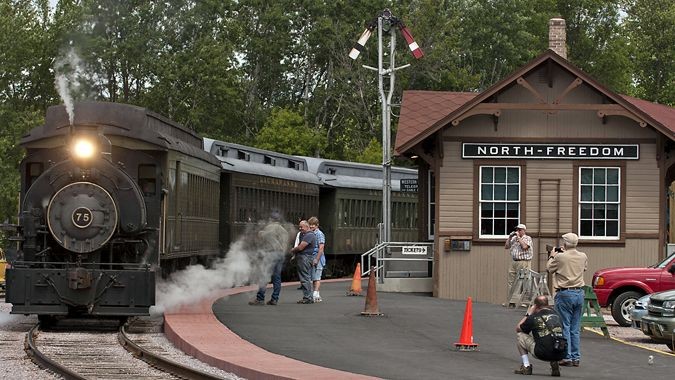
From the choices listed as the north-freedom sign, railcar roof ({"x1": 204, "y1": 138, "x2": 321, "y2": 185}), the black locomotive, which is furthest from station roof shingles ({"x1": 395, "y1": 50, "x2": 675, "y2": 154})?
the black locomotive

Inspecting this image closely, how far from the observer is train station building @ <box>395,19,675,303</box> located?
94.8ft

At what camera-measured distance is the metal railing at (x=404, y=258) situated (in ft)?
100

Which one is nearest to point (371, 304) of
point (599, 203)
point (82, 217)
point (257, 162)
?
point (82, 217)

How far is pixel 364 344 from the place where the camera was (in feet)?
60.8

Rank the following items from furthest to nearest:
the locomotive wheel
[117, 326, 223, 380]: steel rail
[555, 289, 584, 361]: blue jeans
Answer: the locomotive wheel → [555, 289, 584, 361]: blue jeans → [117, 326, 223, 380]: steel rail

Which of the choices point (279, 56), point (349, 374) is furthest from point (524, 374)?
point (279, 56)

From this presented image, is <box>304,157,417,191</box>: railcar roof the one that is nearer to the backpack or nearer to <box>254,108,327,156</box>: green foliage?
<box>254,108,327,156</box>: green foliage

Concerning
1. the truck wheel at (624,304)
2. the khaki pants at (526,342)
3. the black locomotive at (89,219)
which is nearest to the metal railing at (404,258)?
the truck wheel at (624,304)

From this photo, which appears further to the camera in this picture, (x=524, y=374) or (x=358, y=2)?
(x=358, y=2)

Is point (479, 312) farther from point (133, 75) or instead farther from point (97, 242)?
point (133, 75)

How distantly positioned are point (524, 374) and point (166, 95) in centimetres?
4986

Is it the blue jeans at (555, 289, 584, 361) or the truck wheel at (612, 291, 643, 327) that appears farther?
the truck wheel at (612, 291, 643, 327)

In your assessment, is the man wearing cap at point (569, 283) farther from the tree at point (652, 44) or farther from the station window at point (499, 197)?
the tree at point (652, 44)

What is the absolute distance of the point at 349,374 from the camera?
14680 mm
